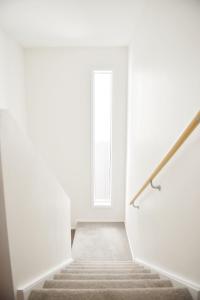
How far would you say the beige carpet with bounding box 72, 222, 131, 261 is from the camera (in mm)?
2764

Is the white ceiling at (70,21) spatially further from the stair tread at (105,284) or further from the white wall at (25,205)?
the stair tread at (105,284)

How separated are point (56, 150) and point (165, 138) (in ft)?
8.14

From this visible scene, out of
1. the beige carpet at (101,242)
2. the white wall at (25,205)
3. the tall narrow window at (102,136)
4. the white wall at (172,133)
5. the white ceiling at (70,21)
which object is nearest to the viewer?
the white wall at (25,205)

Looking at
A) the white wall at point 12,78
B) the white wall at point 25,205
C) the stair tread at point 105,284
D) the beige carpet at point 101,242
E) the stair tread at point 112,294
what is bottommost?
the beige carpet at point 101,242

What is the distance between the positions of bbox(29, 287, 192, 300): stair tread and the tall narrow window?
8.17 ft

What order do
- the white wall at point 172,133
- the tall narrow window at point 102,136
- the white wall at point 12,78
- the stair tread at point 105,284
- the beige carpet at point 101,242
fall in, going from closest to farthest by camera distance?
the white wall at point 172,133 → the stair tread at point 105,284 → the white wall at point 12,78 → the beige carpet at point 101,242 → the tall narrow window at point 102,136

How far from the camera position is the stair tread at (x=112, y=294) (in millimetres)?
1012

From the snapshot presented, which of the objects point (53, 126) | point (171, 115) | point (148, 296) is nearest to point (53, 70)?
point (53, 126)

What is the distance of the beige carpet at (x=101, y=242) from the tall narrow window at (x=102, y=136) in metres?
0.46

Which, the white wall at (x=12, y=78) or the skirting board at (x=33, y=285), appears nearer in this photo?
the skirting board at (x=33, y=285)

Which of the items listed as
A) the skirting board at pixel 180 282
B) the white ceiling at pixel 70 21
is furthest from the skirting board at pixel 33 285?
the white ceiling at pixel 70 21

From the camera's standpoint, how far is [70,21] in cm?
228

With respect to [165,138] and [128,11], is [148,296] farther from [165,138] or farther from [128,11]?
[128,11]

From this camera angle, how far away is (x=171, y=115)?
1.24m
